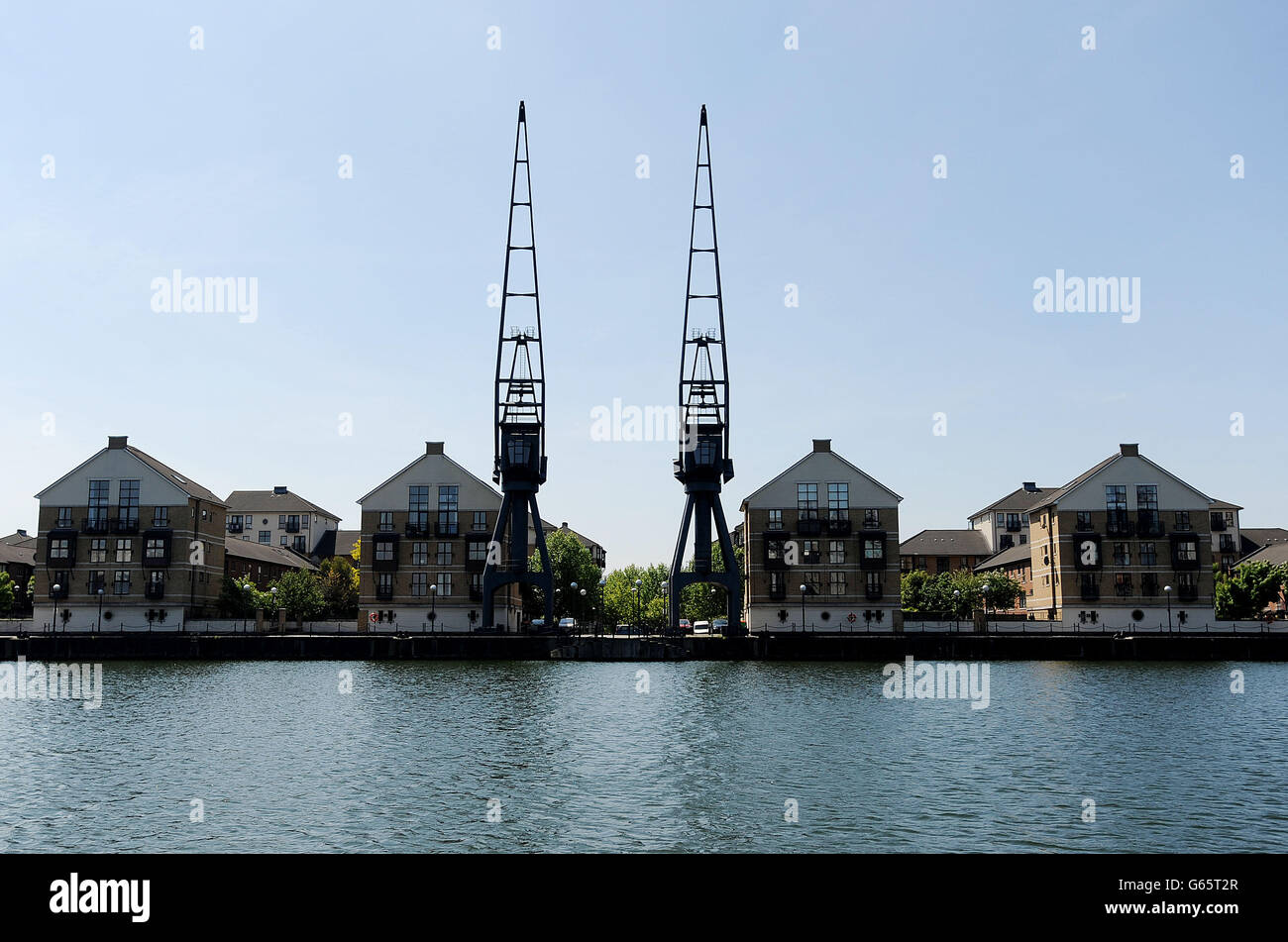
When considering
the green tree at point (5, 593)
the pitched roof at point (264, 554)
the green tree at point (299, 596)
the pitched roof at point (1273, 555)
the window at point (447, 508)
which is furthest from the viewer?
the pitched roof at point (264, 554)

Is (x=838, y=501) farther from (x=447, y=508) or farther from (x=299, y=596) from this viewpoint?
(x=299, y=596)

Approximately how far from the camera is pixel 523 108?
97500 millimetres

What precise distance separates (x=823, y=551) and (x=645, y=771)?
59199mm

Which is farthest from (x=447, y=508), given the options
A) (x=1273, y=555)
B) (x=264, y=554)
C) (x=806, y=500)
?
(x=1273, y=555)

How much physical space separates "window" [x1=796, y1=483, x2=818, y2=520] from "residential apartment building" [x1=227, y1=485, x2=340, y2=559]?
84433 mm

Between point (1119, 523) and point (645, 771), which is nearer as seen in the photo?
point (645, 771)

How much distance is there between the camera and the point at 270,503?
148 metres

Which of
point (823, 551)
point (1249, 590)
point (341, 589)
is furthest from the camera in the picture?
point (341, 589)

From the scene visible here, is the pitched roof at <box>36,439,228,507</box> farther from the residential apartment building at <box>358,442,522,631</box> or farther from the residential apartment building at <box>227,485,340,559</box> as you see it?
the residential apartment building at <box>227,485,340,559</box>

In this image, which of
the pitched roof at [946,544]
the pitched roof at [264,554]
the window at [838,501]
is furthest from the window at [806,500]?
the pitched roof at [264,554]

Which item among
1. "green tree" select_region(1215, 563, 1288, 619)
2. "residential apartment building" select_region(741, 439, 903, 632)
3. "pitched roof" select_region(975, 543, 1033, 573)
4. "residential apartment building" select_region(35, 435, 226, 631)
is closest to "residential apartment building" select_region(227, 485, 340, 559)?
"residential apartment building" select_region(35, 435, 226, 631)

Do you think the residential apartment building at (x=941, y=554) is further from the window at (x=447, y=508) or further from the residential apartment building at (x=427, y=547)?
the window at (x=447, y=508)

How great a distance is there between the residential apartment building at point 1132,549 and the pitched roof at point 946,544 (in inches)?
1962

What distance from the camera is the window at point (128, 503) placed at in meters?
87.0
